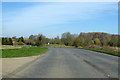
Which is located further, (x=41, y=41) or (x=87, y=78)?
(x=41, y=41)

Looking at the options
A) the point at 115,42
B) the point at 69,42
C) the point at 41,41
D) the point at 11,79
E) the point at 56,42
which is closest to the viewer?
the point at 11,79

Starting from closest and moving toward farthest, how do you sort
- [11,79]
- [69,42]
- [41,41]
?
[11,79], [41,41], [69,42]

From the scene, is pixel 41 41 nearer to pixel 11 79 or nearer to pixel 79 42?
pixel 79 42

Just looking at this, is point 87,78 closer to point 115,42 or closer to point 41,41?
point 115,42

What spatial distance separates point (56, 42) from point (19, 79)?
123721mm

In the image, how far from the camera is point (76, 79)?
8305 mm

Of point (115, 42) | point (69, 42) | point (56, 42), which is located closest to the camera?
point (115, 42)

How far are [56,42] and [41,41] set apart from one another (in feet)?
153

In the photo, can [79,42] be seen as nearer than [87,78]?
No

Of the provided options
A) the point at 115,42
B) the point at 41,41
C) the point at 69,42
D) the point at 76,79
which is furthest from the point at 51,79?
the point at 69,42

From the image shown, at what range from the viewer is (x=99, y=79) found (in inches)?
329

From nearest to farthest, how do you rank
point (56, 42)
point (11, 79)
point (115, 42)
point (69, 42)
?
point (11, 79) → point (115, 42) → point (69, 42) → point (56, 42)

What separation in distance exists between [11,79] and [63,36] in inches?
5184

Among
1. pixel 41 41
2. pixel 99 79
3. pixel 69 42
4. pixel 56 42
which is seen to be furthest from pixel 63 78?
pixel 56 42
